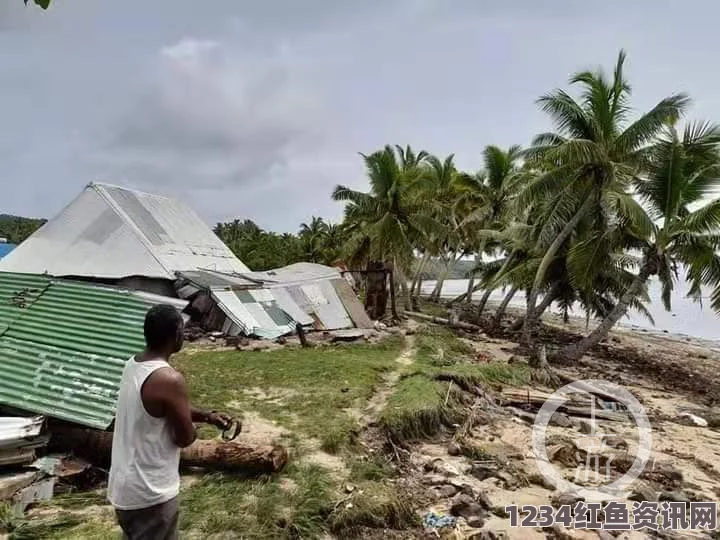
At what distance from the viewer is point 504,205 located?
24.4 m

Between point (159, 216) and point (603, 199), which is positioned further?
point (159, 216)

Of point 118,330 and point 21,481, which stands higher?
point 118,330

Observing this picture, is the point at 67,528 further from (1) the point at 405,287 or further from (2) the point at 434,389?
(1) the point at 405,287

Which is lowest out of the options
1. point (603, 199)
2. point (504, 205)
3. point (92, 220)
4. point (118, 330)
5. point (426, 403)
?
point (426, 403)

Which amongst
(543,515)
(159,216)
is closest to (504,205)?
(159,216)

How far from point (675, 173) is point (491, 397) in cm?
873

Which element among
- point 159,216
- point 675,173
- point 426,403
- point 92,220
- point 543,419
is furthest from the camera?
point 159,216

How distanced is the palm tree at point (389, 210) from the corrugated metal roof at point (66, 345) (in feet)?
45.3

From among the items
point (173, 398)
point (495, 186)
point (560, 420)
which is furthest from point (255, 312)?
point (495, 186)

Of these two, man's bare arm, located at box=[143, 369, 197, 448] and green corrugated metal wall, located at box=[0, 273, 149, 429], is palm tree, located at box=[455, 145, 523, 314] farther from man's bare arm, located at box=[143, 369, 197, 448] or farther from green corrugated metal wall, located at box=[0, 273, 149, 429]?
man's bare arm, located at box=[143, 369, 197, 448]

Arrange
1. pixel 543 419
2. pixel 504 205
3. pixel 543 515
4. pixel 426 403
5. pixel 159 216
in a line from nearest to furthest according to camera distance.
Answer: pixel 543 515, pixel 426 403, pixel 543 419, pixel 159 216, pixel 504 205

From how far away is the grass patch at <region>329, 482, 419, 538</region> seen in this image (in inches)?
167

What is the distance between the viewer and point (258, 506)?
434 cm

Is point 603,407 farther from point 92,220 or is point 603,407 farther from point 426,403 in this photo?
point 92,220
